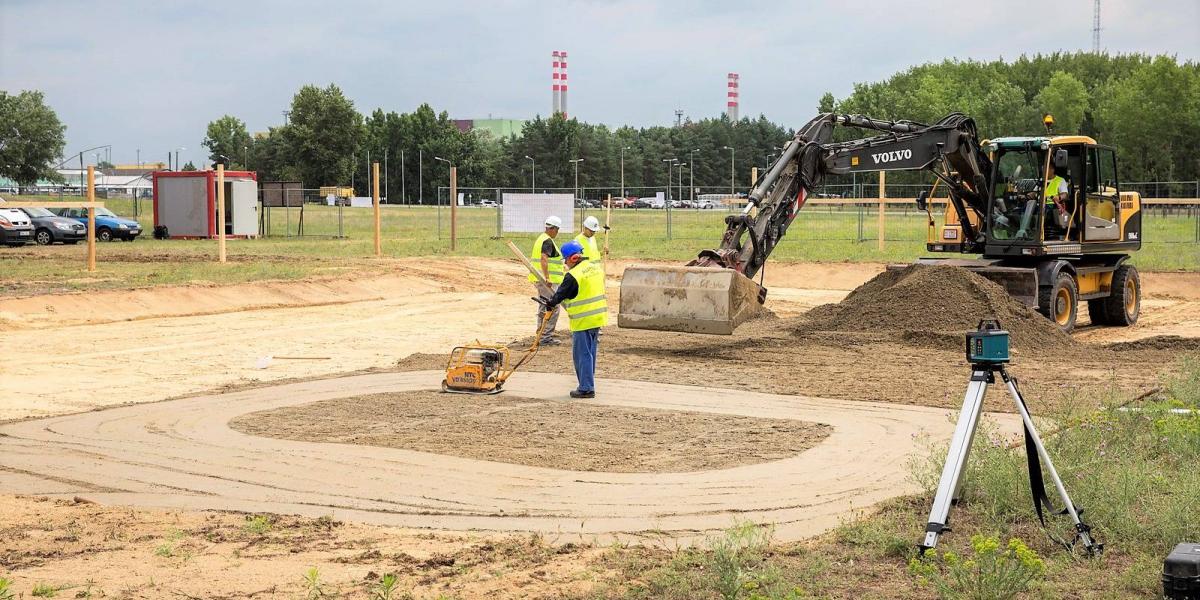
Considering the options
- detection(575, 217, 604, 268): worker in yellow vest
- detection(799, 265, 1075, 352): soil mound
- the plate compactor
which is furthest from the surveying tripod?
detection(799, 265, 1075, 352): soil mound

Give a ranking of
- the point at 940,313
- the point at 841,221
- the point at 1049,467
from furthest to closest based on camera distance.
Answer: the point at 841,221 → the point at 940,313 → the point at 1049,467

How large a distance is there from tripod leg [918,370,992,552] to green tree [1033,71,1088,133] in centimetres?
8976

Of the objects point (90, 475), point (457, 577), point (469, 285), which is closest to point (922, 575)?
point (457, 577)

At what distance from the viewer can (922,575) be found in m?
6.83

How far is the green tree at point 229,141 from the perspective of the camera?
124m

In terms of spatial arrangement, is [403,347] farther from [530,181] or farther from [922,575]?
[530,181]

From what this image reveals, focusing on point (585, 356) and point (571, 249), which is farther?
point (571, 249)

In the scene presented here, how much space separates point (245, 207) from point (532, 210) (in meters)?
11.3

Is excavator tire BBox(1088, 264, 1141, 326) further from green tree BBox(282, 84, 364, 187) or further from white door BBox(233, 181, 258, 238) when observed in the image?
green tree BBox(282, 84, 364, 187)

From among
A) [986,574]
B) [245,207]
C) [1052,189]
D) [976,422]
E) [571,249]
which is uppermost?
[1052,189]

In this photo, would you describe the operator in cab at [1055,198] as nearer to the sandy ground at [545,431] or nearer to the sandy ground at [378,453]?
the sandy ground at [378,453]

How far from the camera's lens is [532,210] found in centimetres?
4222

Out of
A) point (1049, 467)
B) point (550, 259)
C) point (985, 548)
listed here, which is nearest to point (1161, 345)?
point (550, 259)

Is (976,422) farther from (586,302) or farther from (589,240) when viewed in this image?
(589,240)
